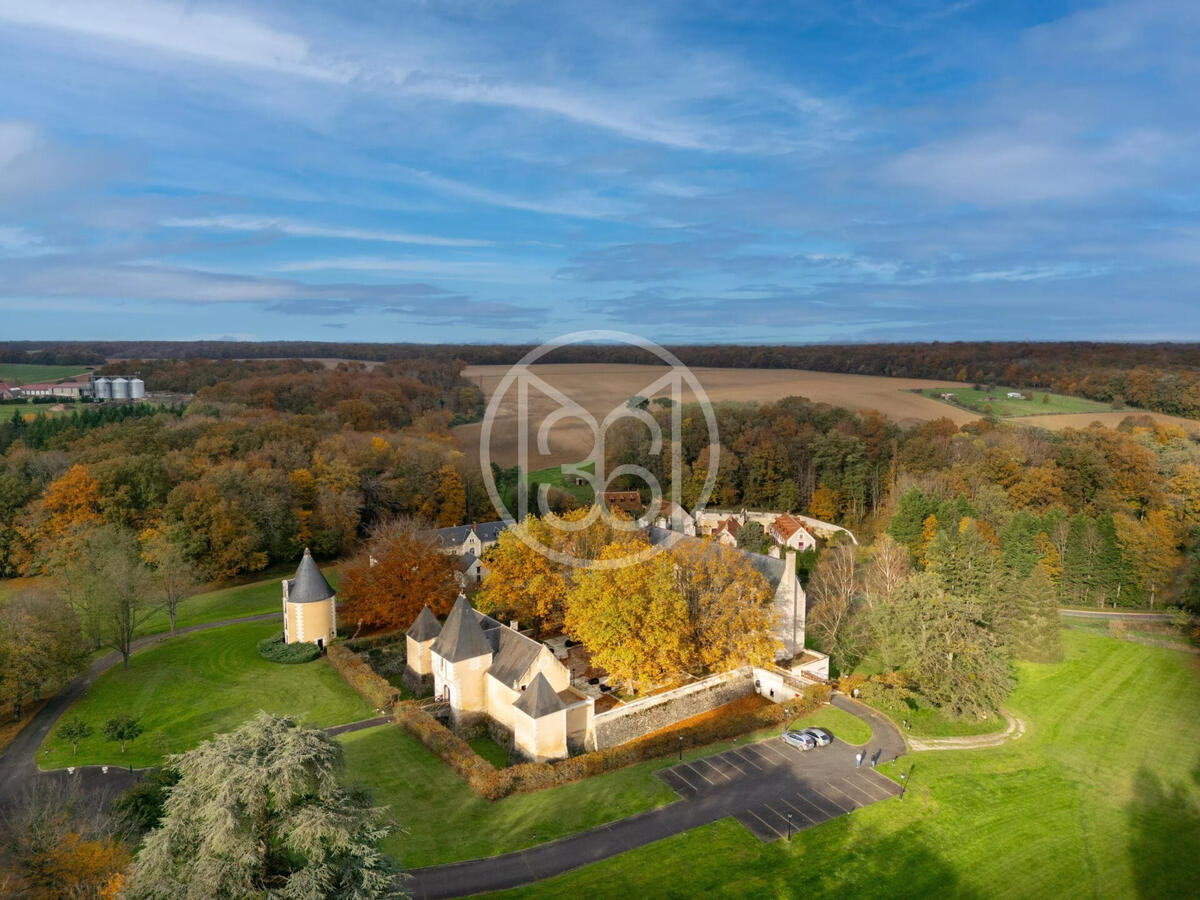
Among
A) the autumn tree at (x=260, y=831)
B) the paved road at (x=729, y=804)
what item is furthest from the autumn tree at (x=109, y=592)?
the autumn tree at (x=260, y=831)

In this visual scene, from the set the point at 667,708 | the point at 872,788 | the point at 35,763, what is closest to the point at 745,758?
the point at 667,708

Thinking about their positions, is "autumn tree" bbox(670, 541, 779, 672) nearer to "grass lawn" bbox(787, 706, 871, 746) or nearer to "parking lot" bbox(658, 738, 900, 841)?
"grass lawn" bbox(787, 706, 871, 746)

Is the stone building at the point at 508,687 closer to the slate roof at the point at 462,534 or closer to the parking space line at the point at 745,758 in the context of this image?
the parking space line at the point at 745,758

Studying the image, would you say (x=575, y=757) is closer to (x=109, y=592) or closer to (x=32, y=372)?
(x=109, y=592)

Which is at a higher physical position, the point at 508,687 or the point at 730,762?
the point at 508,687

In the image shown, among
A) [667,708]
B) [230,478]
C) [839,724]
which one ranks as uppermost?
[230,478]

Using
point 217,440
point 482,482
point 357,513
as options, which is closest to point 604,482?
point 482,482
